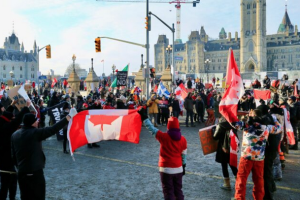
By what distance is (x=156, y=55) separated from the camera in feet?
517

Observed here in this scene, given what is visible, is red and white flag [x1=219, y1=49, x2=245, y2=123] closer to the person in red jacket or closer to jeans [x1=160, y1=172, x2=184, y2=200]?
the person in red jacket

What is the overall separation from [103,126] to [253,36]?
122 m

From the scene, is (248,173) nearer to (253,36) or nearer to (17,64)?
(253,36)

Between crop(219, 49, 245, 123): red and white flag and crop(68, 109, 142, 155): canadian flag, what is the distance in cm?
176

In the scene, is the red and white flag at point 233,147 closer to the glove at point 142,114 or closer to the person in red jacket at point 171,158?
the person in red jacket at point 171,158

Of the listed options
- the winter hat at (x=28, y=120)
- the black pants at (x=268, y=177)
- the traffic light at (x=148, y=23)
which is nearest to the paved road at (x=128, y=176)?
the black pants at (x=268, y=177)

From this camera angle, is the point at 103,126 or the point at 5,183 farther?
the point at 103,126

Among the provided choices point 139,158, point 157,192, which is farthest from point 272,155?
point 139,158

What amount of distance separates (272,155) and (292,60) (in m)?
126

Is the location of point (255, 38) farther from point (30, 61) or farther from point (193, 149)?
point (193, 149)

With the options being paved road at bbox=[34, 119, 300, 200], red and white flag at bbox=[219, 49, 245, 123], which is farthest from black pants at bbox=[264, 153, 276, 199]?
red and white flag at bbox=[219, 49, 245, 123]

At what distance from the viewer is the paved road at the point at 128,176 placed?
6535 mm

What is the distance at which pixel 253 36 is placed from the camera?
118 meters

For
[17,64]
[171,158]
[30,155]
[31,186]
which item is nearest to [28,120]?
[30,155]
